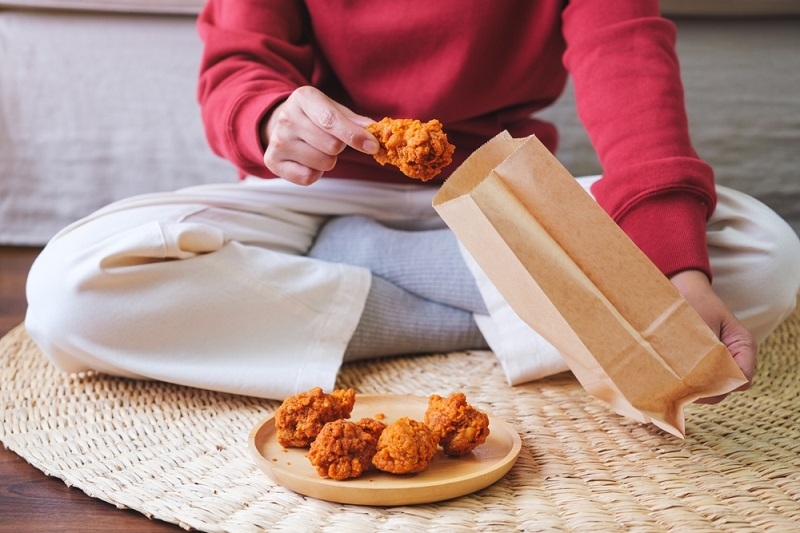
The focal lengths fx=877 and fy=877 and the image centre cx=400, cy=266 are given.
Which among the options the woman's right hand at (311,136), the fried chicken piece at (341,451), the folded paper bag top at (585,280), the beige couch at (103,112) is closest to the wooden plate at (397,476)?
the fried chicken piece at (341,451)

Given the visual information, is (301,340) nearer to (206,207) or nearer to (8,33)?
(206,207)

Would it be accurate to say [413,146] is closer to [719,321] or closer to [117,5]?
[719,321]

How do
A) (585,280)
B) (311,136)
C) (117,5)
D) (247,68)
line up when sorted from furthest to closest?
1. (117,5)
2. (247,68)
3. (311,136)
4. (585,280)

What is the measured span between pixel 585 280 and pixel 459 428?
0.53ft

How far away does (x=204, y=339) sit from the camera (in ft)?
3.17

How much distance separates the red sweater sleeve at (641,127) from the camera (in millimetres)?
832

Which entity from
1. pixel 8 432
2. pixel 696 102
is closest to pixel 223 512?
pixel 8 432

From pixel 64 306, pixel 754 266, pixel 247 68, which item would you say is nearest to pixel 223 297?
pixel 64 306

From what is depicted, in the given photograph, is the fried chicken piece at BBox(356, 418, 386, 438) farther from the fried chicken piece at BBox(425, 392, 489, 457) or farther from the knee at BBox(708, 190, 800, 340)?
the knee at BBox(708, 190, 800, 340)

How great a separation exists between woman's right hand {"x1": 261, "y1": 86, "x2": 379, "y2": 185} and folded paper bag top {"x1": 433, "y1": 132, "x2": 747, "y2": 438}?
0.36ft

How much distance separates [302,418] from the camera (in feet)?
2.41

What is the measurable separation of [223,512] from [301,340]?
333 mm

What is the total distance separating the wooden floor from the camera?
2.28ft

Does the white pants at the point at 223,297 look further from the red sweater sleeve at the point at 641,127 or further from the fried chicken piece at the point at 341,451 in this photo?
the fried chicken piece at the point at 341,451
